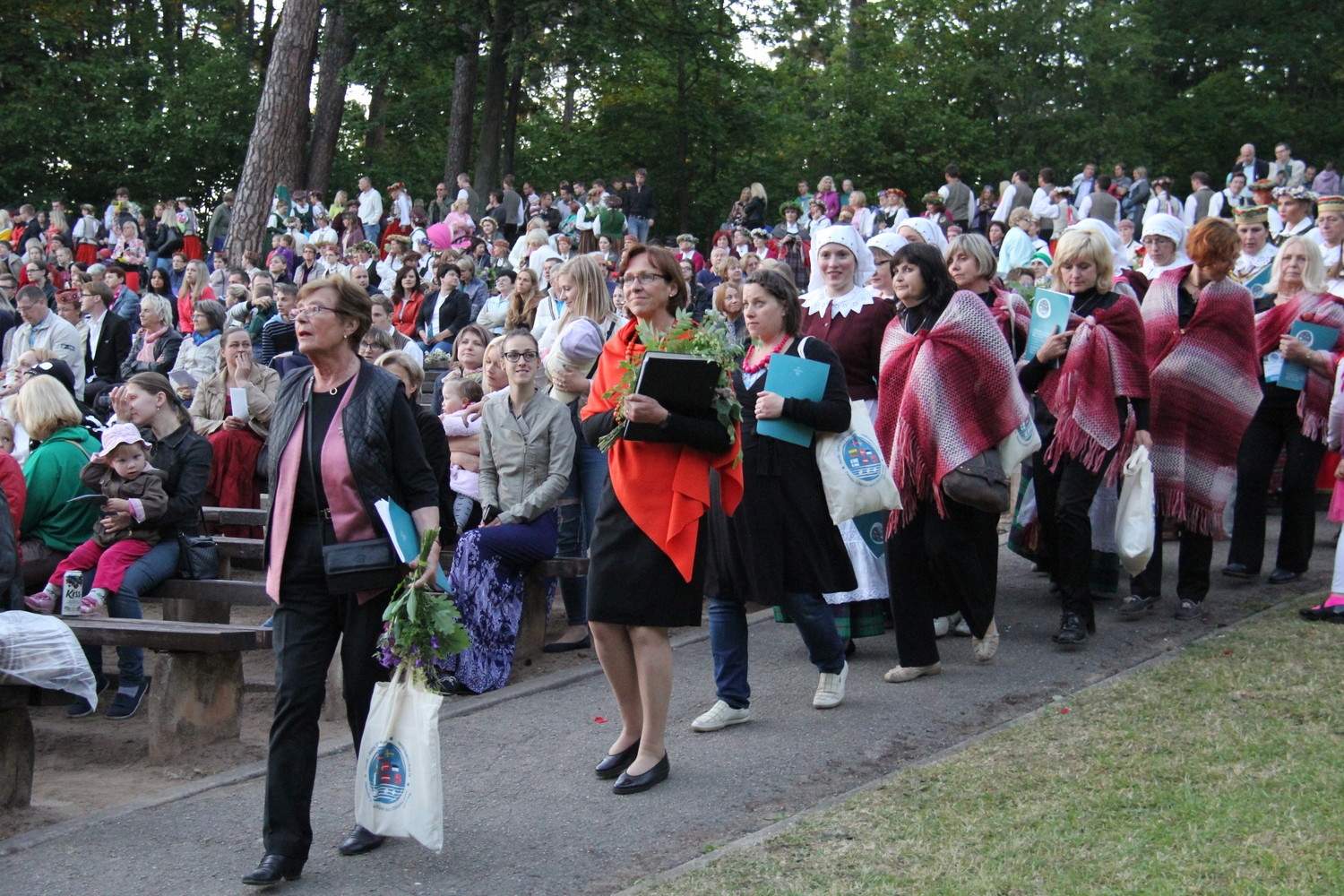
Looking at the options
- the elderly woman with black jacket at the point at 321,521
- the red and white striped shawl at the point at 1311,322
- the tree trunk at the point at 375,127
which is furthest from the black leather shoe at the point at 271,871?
the tree trunk at the point at 375,127

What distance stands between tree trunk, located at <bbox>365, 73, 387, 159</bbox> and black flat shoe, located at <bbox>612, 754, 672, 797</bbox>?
35421 millimetres

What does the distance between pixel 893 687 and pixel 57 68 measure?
36.7m

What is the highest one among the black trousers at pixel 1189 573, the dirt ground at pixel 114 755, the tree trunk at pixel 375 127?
the tree trunk at pixel 375 127

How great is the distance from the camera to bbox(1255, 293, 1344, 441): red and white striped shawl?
8.21 m

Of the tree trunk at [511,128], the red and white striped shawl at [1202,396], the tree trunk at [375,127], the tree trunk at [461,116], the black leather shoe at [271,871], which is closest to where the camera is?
the black leather shoe at [271,871]

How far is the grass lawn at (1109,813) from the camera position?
13.6 feet

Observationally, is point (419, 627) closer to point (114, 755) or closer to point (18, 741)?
point (18, 741)

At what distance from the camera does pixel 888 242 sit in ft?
25.9

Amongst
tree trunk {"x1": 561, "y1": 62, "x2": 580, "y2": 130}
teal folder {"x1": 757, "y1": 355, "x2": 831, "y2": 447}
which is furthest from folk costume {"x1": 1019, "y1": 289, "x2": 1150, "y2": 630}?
tree trunk {"x1": 561, "y1": 62, "x2": 580, "y2": 130}

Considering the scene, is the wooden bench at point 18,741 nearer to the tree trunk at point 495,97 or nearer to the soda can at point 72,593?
the soda can at point 72,593

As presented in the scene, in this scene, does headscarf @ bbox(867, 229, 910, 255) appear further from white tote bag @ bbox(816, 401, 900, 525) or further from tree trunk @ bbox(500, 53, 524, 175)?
tree trunk @ bbox(500, 53, 524, 175)

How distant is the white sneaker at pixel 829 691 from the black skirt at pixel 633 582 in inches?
48.7

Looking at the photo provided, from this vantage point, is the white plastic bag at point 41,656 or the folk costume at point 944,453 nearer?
the white plastic bag at point 41,656

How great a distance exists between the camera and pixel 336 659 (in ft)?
22.8
